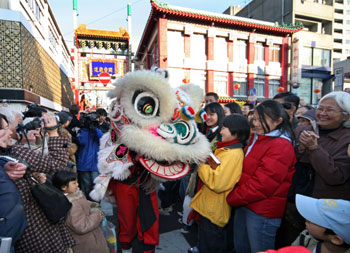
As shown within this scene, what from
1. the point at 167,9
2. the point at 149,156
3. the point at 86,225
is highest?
the point at 167,9

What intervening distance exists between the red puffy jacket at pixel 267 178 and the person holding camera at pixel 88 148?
244 cm

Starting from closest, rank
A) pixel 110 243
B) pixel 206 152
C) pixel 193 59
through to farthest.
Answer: pixel 206 152 < pixel 110 243 < pixel 193 59

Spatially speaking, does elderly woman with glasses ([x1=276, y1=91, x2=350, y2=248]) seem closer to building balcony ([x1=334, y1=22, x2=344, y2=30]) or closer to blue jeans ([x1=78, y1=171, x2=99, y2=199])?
blue jeans ([x1=78, y1=171, x2=99, y2=199])

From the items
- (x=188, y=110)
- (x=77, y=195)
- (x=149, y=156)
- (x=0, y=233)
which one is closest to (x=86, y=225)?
(x=77, y=195)

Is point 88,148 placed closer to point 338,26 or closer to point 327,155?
point 327,155

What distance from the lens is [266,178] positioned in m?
1.53

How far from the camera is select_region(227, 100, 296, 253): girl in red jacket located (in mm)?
1538

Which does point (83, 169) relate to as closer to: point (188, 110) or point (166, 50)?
point (188, 110)

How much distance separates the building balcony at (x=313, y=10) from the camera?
54.8ft

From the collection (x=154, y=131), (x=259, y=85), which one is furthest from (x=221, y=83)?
(x=154, y=131)

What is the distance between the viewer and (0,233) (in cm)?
110

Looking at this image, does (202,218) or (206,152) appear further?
(202,218)

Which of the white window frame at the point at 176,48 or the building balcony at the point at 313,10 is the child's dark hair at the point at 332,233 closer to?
the white window frame at the point at 176,48

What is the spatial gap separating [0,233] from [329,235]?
5.53 feet
